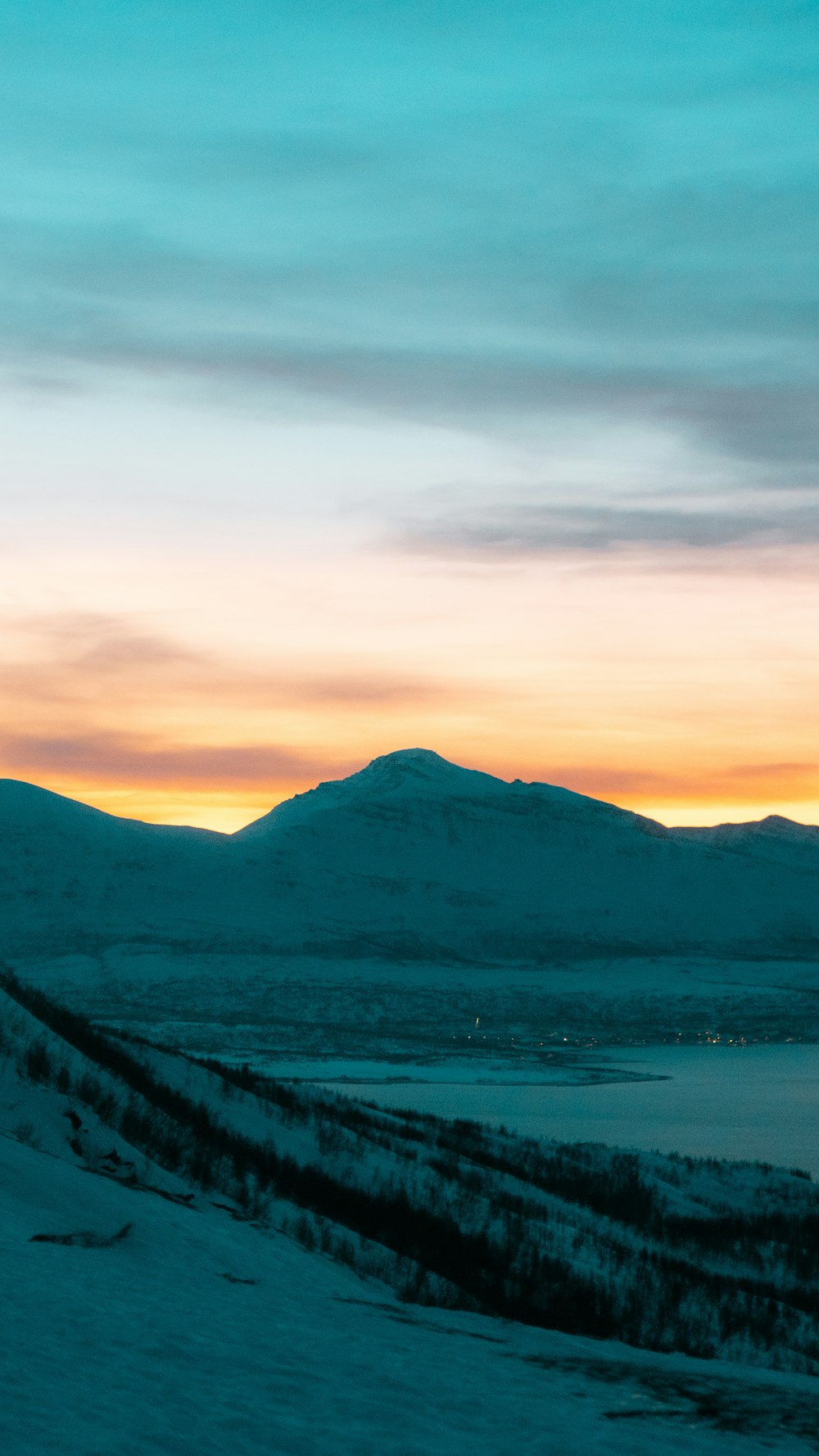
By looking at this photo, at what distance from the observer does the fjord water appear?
67375 mm

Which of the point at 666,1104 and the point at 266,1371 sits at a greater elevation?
the point at 266,1371

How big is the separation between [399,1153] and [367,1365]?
17.7m

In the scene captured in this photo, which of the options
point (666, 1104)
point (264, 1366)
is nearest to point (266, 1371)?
point (264, 1366)

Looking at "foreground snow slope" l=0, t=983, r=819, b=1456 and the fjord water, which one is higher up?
"foreground snow slope" l=0, t=983, r=819, b=1456

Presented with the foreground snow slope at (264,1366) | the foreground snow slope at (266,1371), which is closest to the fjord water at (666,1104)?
the foreground snow slope at (264,1366)

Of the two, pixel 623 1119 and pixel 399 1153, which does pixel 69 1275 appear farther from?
pixel 623 1119

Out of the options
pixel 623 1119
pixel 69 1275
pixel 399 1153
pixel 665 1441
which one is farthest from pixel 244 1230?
pixel 623 1119

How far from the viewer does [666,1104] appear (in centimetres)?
9300

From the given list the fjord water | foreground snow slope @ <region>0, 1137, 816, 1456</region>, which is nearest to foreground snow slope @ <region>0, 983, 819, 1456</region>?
foreground snow slope @ <region>0, 1137, 816, 1456</region>

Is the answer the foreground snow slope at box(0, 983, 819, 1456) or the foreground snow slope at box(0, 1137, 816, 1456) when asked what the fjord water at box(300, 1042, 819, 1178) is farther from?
the foreground snow slope at box(0, 1137, 816, 1456)

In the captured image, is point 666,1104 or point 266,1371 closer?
point 266,1371

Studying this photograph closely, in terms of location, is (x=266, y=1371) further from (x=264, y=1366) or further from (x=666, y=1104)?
(x=666, y=1104)

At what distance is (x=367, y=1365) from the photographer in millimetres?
8219

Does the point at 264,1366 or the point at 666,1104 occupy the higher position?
the point at 264,1366
